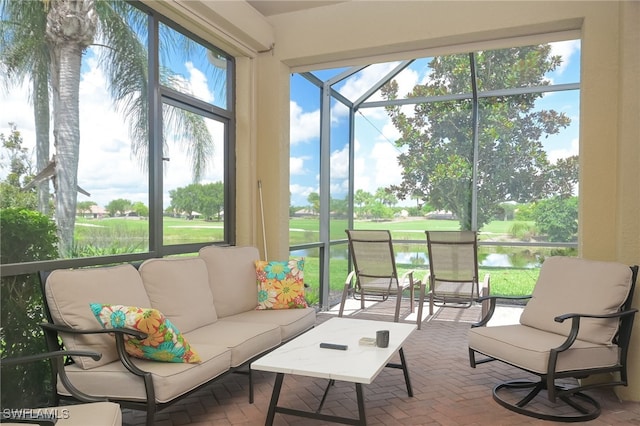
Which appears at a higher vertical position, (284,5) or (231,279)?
(284,5)

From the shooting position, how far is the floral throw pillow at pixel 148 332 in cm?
229

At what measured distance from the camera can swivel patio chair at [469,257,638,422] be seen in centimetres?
281

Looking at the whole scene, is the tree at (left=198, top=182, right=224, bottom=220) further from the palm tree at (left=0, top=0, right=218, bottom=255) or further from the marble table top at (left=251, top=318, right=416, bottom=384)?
the marble table top at (left=251, top=318, right=416, bottom=384)

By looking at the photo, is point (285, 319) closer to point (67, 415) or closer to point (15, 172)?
point (67, 415)

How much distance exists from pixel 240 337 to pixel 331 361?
30.5 inches

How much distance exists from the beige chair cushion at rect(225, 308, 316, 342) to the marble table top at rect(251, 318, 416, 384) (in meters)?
0.34

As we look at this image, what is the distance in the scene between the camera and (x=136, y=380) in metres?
2.27

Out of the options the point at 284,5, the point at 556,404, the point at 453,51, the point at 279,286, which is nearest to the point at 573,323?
the point at 556,404

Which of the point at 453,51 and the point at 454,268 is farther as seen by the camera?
the point at 454,268

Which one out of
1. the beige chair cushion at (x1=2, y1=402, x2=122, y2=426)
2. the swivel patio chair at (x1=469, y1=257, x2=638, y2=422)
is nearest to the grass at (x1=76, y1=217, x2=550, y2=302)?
the beige chair cushion at (x1=2, y1=402, x2=122, y2=426)

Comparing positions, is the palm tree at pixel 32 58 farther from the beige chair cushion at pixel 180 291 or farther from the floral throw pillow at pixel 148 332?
the floral throw pillow at pixel 148 332

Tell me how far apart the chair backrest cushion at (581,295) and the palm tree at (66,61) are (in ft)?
10.9

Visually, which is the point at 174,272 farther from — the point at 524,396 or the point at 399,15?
the point at 399,15

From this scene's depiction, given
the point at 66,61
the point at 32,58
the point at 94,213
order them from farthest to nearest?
the point at 94,213 < the point at 66,61 < the point at 32,58
